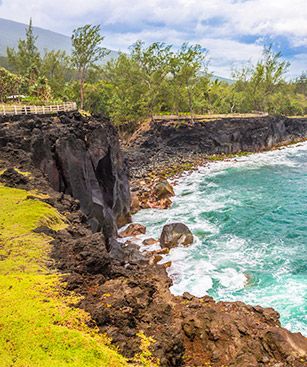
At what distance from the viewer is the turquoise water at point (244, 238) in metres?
20.9

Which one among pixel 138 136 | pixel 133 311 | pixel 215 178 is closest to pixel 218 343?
Result: pixel 133 311

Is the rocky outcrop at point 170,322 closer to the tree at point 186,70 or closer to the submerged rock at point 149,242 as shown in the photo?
the submerged rock at point 149,242

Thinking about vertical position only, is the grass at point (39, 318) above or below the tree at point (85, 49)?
below

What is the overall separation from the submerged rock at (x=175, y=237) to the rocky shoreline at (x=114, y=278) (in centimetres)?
281

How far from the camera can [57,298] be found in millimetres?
9617

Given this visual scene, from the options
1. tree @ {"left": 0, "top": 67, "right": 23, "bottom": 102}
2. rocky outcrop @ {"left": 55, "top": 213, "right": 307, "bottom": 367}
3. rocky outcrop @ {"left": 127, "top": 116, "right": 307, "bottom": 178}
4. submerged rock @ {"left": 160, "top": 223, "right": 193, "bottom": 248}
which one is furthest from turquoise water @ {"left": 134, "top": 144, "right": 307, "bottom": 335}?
tree @ {"left": 0, "top": 67, "right": 23, "bottom": 102}

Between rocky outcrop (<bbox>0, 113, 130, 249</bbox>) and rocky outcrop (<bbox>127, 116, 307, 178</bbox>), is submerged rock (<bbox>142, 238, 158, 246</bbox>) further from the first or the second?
rocky outcrop (<bbox>127, 116, 307, 178</bbox>)

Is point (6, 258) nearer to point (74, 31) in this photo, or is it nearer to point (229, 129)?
point (74, 31)

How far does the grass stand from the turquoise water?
12139 millimetres

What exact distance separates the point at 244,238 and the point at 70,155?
1725 centimetres

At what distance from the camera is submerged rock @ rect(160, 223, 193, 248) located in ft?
92.6

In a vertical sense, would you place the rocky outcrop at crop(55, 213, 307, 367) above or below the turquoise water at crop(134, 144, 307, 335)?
above

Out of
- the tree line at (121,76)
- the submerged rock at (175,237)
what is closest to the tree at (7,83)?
the tree line at (121,76)

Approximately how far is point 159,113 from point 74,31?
3524cm
